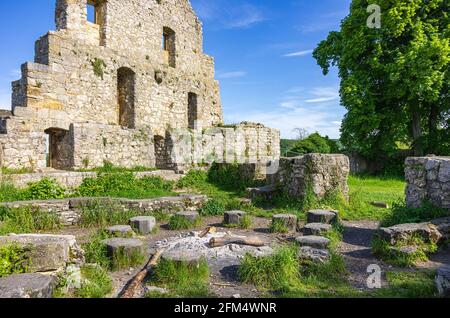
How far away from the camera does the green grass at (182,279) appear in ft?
14.4

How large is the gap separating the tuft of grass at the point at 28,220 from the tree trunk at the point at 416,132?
55.4 feet

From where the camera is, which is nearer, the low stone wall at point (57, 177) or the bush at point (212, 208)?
the low stone wall at point (57, 177)

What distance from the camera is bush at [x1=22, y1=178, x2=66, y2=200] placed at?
358 inches

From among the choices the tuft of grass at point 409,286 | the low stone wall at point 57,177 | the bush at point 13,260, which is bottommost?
the tuft of grass at point 409,286

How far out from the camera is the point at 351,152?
744 inches

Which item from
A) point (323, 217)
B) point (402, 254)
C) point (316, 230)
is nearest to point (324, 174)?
point (323, 217)

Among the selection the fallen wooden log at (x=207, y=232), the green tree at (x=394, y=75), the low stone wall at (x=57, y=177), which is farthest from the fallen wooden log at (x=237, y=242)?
the green tree at (x=394, y=75)

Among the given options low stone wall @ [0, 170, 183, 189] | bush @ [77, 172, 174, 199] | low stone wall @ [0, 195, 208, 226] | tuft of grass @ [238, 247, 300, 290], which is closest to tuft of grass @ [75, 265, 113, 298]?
tuft of grass @ [238, 247, 300, 290]

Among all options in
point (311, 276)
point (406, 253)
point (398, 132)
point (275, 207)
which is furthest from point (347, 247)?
point (398, 132)

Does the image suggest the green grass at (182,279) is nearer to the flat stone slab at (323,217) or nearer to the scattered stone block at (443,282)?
the scattered stone block at (443,282)

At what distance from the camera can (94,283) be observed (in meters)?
4.53

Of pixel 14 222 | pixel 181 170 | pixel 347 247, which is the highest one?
pixel 181 170
